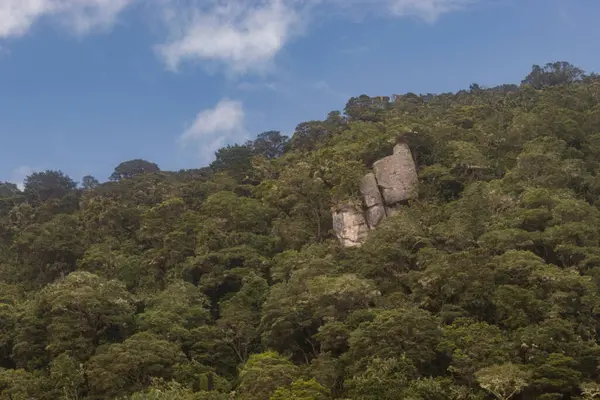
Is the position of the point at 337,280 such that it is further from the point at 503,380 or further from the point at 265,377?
the point at 503,380

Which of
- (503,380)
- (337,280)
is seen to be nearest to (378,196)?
(337,280)

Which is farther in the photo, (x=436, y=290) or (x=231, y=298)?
(x=231, y=298)

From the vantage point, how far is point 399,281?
30000 millimetres

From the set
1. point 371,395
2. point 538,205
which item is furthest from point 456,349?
point 538,205

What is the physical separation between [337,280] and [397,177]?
47.1ft

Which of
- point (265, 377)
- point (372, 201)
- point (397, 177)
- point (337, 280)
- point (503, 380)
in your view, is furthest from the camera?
point (397, 177)

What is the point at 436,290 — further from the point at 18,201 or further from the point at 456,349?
the point at 18,201

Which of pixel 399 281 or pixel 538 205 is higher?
pixel 538 205

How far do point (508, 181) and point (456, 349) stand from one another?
16.5 meters

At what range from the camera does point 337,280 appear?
2762cm

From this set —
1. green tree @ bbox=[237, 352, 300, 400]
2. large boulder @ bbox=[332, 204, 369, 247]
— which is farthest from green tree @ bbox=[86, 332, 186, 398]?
large boulder @ bbox=[332, 204, 369, 247]

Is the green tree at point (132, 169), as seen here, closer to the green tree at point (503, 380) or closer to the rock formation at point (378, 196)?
the rock formation at point (378, 196)

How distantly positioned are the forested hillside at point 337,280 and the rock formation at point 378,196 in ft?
3.25

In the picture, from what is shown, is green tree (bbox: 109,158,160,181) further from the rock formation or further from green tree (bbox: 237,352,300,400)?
green tree (bbox: 237,352,300,400)
